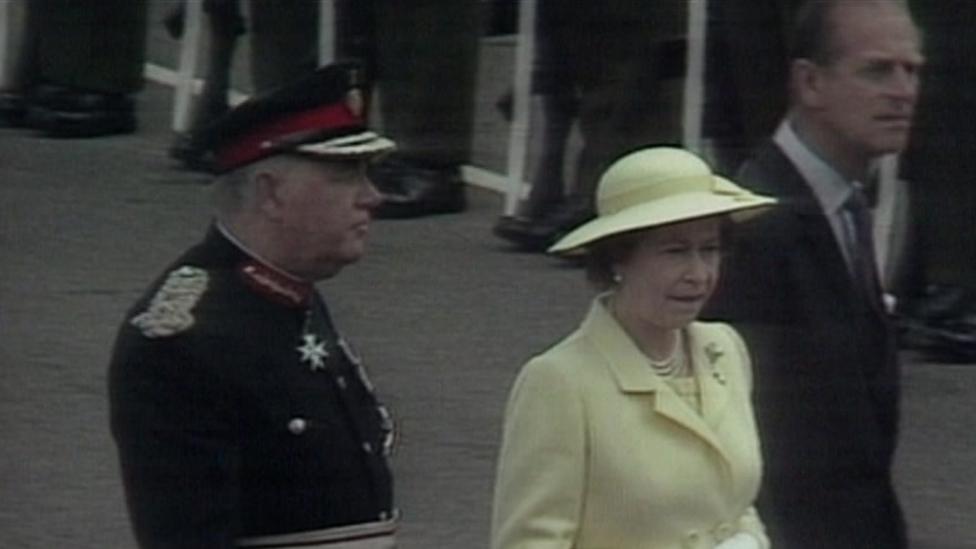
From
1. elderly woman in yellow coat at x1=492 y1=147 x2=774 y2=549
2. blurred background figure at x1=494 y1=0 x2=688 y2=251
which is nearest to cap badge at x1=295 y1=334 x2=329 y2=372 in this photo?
elderly woman in yellow coat at x1=492 y1=147 x2=774 y2=549

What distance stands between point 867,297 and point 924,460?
2569 mm

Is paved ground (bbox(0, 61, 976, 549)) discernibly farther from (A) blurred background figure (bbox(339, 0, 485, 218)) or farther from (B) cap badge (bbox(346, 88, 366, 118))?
(B) cap badge (bbox(346, 88, 366, 118))

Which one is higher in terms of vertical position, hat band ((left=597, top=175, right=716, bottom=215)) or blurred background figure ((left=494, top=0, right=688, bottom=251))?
hat band ((left=597, top=175, right=716, bottom=215))

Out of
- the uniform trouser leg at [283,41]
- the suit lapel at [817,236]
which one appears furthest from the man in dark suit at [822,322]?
the uniform trouser leg at [283,41]

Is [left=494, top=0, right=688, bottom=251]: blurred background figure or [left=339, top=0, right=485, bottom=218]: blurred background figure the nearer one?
[left=494, top=0, right=688, bottom=251]: blurred background figure

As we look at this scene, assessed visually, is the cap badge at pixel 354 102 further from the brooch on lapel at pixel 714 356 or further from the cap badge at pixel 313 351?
the brooch on lapel at pixel 714 356

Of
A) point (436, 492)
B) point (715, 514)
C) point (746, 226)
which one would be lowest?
point (436, 492)

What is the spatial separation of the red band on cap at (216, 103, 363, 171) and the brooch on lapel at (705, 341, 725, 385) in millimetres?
552

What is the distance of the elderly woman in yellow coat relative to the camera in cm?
414

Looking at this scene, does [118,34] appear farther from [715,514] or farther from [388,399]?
[715,514]

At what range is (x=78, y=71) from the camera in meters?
→ 9.45

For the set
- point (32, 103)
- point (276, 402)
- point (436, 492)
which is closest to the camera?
point (276, 402)

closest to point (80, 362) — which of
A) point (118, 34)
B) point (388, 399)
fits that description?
point (388, 399)

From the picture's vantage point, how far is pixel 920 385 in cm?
745
